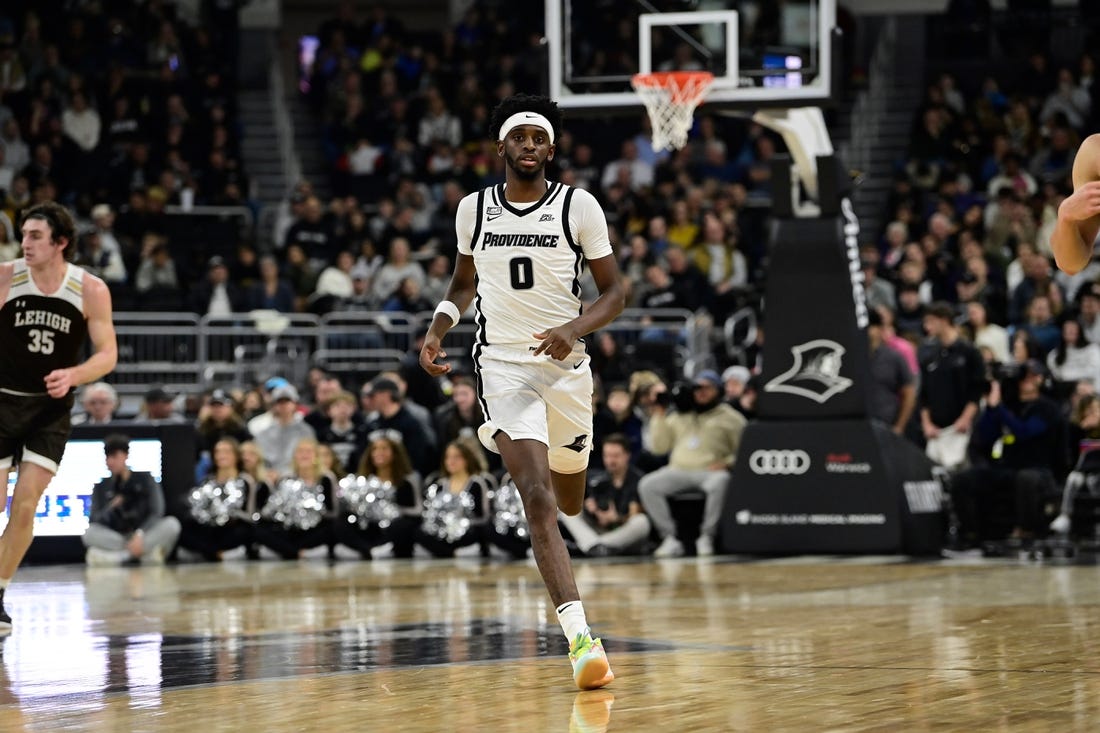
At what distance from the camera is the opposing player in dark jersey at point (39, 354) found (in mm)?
9316

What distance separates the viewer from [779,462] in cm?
1539

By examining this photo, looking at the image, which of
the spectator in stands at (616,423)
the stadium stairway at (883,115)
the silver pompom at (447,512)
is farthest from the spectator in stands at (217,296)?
the stadium stairway at (883,115)

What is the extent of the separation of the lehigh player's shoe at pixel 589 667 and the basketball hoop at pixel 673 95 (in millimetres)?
8161

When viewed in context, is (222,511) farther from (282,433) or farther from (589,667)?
(589,667)

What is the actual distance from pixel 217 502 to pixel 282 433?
1.48 m

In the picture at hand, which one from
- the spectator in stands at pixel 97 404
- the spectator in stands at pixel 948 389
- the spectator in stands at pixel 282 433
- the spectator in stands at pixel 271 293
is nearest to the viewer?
the spectator in stands at pixel 97 404

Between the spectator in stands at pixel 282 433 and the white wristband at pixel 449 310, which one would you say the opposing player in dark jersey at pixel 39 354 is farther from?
the spectator in stands at pixel 282 433

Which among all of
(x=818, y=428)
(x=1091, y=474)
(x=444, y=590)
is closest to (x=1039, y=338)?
(x=1091, y=474)

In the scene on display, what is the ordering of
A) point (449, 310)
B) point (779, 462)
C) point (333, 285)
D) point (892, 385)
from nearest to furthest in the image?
1. point (449, 310)
2. point (779, 462)
3. point (892, 385)
4. point (333, 285)

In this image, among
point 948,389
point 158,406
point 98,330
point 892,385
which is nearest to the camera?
point 98,330

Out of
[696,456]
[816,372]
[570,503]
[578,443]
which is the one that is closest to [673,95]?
[816,372]

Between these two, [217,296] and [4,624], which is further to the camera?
[217,296]

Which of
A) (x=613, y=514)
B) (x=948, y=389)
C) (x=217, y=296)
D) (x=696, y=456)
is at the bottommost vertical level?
(x=613, y=514)

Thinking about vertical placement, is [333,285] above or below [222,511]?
above
